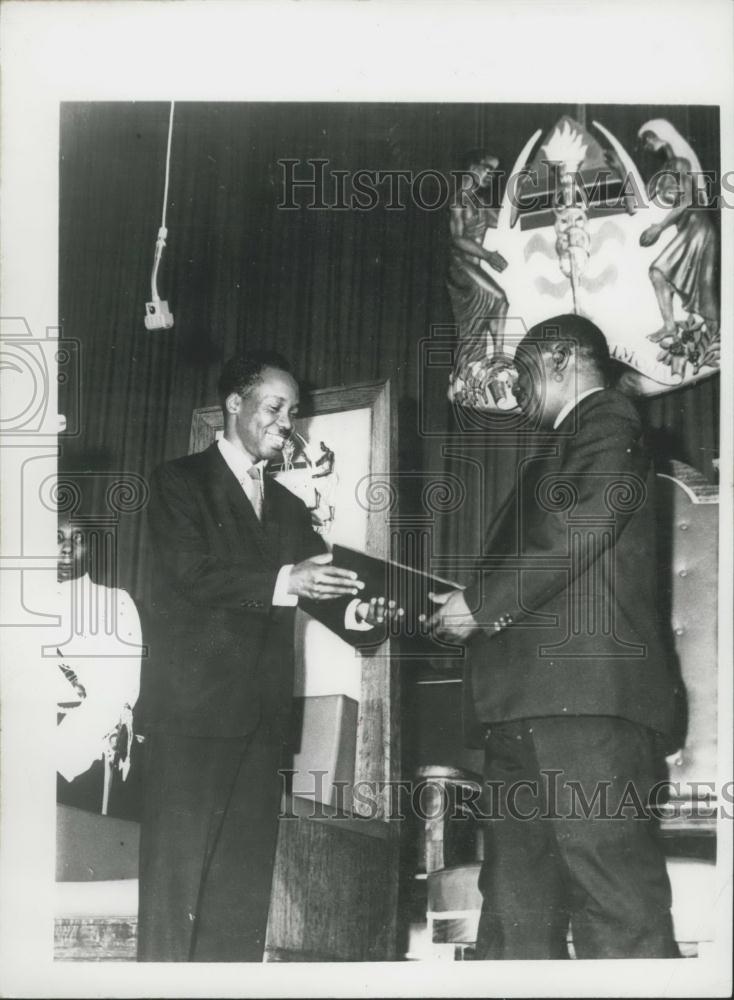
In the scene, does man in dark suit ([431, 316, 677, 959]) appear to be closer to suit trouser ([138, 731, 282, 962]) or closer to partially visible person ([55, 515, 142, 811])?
suit trouser ([138, 731, 282, 962])

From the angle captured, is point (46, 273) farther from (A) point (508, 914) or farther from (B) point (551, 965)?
(B) point (551, 965)

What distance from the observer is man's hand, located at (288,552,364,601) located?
9.16 ft

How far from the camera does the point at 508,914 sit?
2.70 m

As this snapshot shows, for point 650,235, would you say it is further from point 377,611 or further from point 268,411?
point 377,611

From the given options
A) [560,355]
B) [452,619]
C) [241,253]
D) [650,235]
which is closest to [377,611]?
[452,619]

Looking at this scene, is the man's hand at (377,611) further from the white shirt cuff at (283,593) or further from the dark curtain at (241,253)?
the dark curtain at (241,253)

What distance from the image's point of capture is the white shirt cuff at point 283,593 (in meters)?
2.79

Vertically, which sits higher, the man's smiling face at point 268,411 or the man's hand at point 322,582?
the man's smiling face at point 268,411

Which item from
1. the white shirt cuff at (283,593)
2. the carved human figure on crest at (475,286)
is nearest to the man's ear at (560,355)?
the carved human figure on crest at (475,286)

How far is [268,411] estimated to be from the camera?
9.35 ft

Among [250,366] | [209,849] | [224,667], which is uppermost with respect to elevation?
[250,366]

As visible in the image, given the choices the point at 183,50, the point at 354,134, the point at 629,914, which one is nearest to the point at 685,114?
the point at 354,134

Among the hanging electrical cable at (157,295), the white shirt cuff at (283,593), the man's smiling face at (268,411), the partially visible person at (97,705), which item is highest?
the hanging electrical cable at (157,295)

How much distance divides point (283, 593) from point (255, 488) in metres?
0.29
